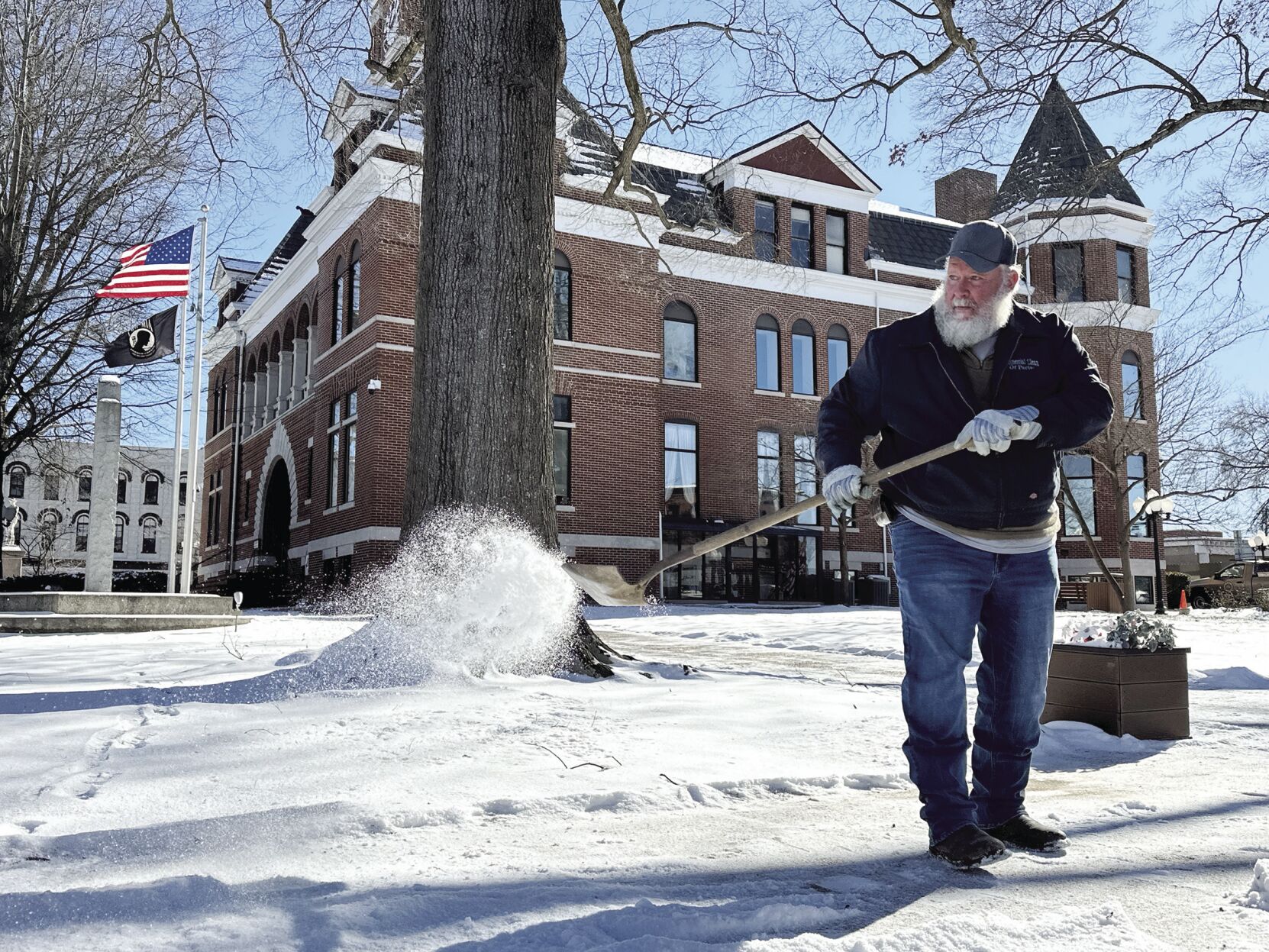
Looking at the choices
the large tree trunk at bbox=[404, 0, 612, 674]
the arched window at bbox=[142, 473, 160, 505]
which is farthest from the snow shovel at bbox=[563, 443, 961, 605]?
the arched window at bbox=[142, 473, 160, 505]

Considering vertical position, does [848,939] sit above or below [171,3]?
below

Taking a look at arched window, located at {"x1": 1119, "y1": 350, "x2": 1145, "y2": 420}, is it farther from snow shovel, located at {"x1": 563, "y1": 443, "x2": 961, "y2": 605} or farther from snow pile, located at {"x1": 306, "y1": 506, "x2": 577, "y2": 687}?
snow shovel, located at {"x1": 563, "y1": 443, "x2": 961, "y2": 605}

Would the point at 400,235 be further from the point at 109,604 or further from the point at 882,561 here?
the point at 882,561

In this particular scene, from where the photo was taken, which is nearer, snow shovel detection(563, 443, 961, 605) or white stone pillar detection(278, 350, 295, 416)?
snow shovel detection(563, 443, 961, 605)

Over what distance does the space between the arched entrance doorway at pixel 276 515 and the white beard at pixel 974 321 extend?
27.8 metres

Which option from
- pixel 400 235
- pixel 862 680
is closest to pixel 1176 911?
pixel 862 680

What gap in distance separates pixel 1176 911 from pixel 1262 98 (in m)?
11.8

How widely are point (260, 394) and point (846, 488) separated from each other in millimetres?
31938

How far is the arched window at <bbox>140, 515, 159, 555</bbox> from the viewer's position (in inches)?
3140

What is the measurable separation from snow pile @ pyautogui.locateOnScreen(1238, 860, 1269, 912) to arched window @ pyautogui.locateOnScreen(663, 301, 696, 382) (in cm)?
2391

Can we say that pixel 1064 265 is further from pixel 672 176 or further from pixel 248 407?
pixel 248 407

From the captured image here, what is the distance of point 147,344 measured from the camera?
1636 cm

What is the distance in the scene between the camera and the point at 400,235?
2173 cm

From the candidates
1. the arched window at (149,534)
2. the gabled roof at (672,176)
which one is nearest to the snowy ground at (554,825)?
the gabled roof at (672,176)
